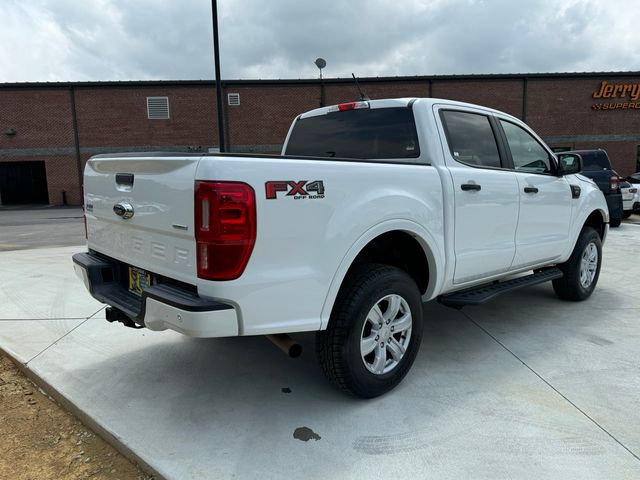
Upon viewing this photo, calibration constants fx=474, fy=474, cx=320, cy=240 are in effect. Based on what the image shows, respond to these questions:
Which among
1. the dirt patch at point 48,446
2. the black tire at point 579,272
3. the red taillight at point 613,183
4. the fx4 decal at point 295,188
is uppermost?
the fx4 decal at point 295,188

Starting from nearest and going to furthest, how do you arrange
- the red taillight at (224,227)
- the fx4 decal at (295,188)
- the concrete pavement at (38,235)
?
the red taillight at (224,227) < the fx4 decal at (295,188) < the concrete pavement at (38,235)

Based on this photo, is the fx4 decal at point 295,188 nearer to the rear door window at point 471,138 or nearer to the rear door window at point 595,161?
the rear door window at point 471,138

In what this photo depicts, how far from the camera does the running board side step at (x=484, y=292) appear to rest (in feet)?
11.8

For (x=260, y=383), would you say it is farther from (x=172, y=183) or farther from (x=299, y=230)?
(x=172, y=183)

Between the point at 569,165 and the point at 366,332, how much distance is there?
3085 mm

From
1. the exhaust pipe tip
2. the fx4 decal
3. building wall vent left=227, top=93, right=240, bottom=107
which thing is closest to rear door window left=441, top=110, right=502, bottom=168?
the fx4 decal

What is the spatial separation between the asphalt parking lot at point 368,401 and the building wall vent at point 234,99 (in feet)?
74.9

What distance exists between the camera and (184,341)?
4.09 m

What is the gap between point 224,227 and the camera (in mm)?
2297

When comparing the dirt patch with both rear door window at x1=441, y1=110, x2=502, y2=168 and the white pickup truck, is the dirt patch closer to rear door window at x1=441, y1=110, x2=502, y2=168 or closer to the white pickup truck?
the white pickup truck

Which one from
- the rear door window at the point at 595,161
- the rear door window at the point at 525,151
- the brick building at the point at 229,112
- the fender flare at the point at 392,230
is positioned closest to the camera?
the fender flare at the point at 392,230

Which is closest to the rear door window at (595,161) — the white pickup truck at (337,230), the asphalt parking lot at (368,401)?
the asphalt parking lot at (368,401)

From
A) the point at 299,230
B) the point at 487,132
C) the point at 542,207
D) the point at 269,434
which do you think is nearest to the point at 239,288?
the point at 299,230

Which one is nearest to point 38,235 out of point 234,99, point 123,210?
point 123,210
